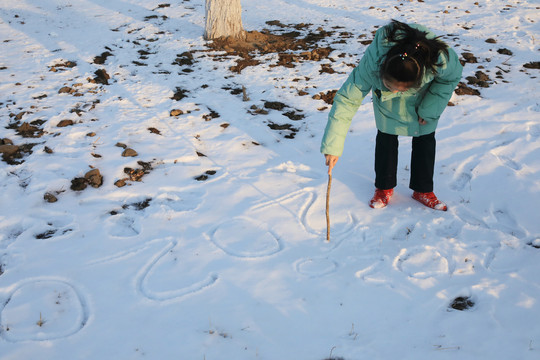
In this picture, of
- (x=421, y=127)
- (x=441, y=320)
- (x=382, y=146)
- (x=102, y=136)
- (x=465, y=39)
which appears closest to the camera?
(x=441, y=320)

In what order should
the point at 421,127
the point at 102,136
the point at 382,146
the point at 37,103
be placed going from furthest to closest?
1. the point at 37,103
2. the point at 102,136
3. the point at 382,146
4. the point at 421,127

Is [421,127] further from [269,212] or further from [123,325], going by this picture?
[123,325]

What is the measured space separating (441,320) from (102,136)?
3.98 m

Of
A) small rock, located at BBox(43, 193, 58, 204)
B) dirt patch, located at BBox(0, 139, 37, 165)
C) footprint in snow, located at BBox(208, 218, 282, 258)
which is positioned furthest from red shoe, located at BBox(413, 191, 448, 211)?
dirt patch, located at BBox(0, 139, 37, 165)

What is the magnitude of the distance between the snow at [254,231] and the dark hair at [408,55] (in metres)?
A: 1.41

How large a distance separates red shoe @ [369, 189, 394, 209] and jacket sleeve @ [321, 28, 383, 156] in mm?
844

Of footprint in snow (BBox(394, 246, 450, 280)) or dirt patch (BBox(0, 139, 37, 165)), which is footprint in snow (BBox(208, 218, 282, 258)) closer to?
footprint in snow (BBox(394, 246, 450, 280))

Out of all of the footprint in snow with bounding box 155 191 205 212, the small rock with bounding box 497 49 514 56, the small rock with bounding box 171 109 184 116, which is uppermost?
the small rock with bounding box 497 49 514 56

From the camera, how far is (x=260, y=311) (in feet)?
8.54

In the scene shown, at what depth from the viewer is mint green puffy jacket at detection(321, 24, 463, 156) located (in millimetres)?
2572

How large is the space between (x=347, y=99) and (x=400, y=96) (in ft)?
1.40

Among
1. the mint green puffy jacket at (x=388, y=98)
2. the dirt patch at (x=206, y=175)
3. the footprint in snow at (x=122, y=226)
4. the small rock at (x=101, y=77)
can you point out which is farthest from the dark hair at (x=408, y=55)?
the small rock at (x=101, y=77)

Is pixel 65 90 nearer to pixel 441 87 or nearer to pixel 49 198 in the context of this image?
pixel 49 198

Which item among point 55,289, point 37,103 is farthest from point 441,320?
point 37,103
